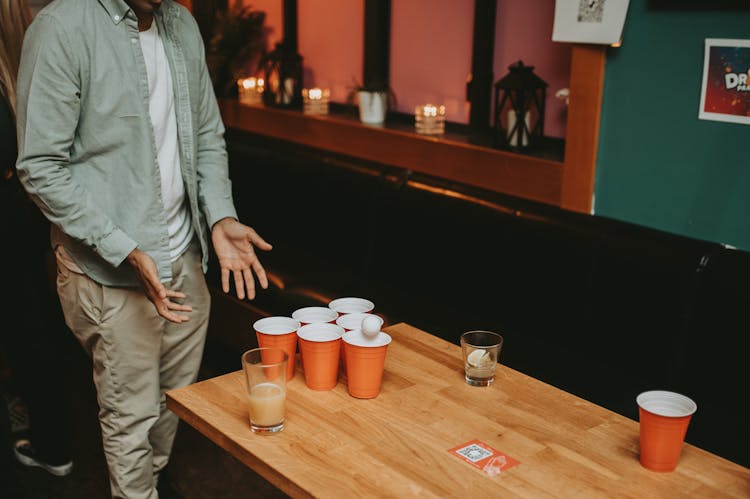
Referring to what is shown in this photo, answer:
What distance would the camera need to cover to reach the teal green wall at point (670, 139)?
2416 mm

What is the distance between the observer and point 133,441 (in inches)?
87.4

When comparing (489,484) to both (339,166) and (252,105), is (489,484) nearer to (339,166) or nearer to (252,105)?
(339,166)

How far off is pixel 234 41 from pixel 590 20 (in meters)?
2.52

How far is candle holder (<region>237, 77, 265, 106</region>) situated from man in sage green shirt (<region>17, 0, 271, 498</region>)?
2.21 metres

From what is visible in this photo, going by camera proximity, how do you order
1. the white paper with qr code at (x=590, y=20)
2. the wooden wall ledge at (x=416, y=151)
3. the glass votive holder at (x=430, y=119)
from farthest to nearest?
the glass votive holder at (x=430, y=119) < the wooden wall ledge at (x=416, y=151) < the white paper with qr code at (x=590, y=20)

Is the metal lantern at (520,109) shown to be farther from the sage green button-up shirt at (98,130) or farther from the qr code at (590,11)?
the sage green button-up shirt at (98,130)

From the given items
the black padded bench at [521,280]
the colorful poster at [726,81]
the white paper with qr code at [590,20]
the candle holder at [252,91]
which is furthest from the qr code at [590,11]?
the candle holder at [252,91]

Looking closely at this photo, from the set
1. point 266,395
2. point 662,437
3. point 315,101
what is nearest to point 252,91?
point 315,101

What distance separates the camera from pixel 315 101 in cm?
409

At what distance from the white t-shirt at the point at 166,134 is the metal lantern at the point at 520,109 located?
1.41 meters

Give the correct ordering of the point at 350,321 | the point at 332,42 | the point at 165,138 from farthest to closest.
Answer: the point at 332,42, the point at 165,138, the point at 350,321

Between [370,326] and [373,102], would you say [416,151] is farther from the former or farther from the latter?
[370,326]

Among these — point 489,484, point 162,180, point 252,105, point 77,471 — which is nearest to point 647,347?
point 489,484

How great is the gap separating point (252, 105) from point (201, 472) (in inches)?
89.4
